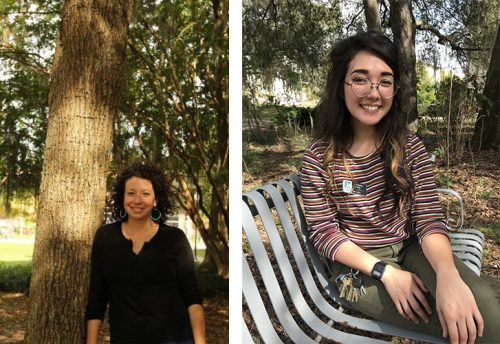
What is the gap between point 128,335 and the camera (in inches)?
80.0

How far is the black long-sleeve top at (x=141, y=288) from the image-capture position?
6.69 feet

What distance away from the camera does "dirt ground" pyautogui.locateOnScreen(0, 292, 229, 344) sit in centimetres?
370

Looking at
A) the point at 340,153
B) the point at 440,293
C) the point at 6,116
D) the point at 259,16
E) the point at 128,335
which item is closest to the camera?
the point at 440,293

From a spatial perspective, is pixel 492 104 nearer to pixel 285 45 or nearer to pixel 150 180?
pixel 285 45

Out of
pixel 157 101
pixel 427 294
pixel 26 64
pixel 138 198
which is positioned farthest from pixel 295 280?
pixel 26 64

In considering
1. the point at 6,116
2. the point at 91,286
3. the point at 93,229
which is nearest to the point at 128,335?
the point at 91,286

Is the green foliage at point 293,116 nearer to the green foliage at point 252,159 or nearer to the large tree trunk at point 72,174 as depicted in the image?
the green foliage at point 252,159

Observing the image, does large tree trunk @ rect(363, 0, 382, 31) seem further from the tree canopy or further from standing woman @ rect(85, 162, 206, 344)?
the tree canopy

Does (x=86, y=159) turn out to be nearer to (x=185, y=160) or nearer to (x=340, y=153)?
(x=340, y=153)

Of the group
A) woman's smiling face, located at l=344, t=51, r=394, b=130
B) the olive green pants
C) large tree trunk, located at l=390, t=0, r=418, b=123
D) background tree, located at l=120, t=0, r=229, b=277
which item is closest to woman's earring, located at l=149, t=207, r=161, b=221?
the olive green pants

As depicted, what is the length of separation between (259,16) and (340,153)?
0.73 metres

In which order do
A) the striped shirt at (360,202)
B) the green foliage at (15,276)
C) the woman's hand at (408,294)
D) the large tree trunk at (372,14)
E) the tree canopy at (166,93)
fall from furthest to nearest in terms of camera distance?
the tree canopy at (166,93)
the green foliage at (15,276)
the large tree trunk at (372,14)
the striped shirt at (360,202)
the woman's hand at (408,294)

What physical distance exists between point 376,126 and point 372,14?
0.45 meters

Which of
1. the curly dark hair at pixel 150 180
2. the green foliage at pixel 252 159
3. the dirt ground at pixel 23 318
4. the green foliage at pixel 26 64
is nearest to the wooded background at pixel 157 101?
the green foliage at pixel 26 64
